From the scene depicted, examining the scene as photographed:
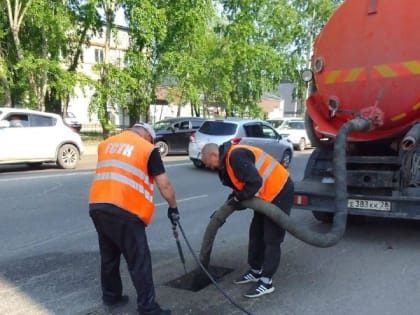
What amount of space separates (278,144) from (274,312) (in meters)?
10.2

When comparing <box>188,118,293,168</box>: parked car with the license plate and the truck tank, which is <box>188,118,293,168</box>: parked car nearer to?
the truck tank

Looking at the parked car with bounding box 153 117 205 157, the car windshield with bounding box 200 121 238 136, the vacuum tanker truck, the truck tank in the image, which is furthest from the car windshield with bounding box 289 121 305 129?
the truck tank

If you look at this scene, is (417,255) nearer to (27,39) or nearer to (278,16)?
(27,39)

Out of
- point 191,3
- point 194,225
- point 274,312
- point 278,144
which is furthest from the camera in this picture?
point 191,3

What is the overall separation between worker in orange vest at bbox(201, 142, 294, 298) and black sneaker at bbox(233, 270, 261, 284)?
0.07 m

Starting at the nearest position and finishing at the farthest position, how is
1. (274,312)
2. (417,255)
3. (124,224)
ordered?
(124,224) → (274,312) → (417,255)

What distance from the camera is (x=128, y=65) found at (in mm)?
20406

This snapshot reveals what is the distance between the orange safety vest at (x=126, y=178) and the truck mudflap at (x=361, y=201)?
2790mm

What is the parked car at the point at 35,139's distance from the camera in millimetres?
11523

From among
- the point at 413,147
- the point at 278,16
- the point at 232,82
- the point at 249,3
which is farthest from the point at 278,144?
the point at 278,16

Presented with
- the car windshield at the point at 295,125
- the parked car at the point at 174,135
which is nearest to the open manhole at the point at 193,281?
the parked car at the point at 174,135

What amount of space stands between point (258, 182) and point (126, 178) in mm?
1151

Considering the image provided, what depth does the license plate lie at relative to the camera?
539cm

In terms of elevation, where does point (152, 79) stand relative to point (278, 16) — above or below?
below
